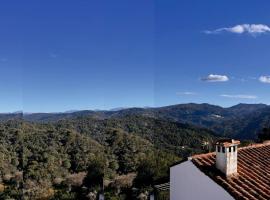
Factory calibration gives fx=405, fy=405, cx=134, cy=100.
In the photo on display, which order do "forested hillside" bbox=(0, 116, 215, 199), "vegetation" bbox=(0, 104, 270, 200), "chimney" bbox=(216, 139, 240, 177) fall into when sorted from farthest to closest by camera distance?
"forested hillside" bbox=(0, 116, 215, 199), "vegetation" bbox=(0, 104, 270, 200), "chimney" bbox=(216, 139, 240, 177)

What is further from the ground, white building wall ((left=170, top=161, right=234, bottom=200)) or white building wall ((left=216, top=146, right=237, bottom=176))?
white building wall ((left=216, top=146, right=237, bottom=176))

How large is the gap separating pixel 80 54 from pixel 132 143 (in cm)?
820

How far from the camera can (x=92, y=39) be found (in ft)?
58.8

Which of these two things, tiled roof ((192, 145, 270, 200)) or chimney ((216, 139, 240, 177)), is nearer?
tiled roof ((192, 145, 270, 200))

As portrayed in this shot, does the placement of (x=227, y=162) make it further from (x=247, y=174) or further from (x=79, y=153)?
(x=79, y=153)

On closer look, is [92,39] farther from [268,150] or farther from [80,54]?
[268,150]

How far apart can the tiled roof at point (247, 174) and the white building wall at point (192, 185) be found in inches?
4.1

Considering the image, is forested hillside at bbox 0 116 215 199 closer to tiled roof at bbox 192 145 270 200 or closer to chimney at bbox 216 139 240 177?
tiled roof at bbox 192 145 270 200

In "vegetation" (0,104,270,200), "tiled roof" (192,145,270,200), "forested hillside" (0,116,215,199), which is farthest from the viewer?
"forested hillside" (0,116,215,199)

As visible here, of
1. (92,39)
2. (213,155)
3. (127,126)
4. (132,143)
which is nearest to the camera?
(213,155)

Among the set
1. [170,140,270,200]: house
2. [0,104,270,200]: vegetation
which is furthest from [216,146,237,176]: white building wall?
[0,104,270,200]: vegetation

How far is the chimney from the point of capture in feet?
20.5

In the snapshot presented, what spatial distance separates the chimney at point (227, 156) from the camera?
6.25 metres

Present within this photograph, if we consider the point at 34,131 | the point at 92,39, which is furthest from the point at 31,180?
the point at 92,39
